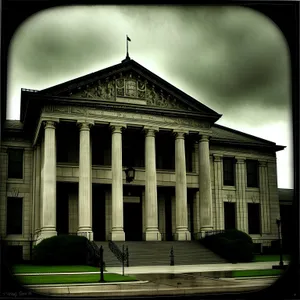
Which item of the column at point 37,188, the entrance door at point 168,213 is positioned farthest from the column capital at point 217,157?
the column at point 37,188

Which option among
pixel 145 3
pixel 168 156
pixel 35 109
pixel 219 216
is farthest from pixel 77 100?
pixel 145 3

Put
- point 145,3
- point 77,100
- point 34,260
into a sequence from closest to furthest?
point 145,3 → point 34,260 → point 77,100

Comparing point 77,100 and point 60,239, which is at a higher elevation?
point 77,100

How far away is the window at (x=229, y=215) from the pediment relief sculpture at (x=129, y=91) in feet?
28.4

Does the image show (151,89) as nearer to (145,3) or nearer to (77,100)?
(77,100)

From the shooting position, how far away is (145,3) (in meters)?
7.96

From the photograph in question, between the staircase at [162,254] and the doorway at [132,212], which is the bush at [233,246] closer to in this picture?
the staircase at [162,254]

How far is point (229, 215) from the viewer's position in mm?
38250

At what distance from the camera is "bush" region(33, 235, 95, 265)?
25906 mm

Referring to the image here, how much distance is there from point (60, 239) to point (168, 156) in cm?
→ 1166

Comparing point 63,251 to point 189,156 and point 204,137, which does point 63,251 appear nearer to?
point 204,137

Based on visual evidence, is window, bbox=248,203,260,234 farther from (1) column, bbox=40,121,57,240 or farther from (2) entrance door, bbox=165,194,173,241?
(1) column, bbox=40,121,57,240

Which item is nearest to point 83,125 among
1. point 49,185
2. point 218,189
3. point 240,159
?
point 49,185

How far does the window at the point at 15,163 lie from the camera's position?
33.4 metres
